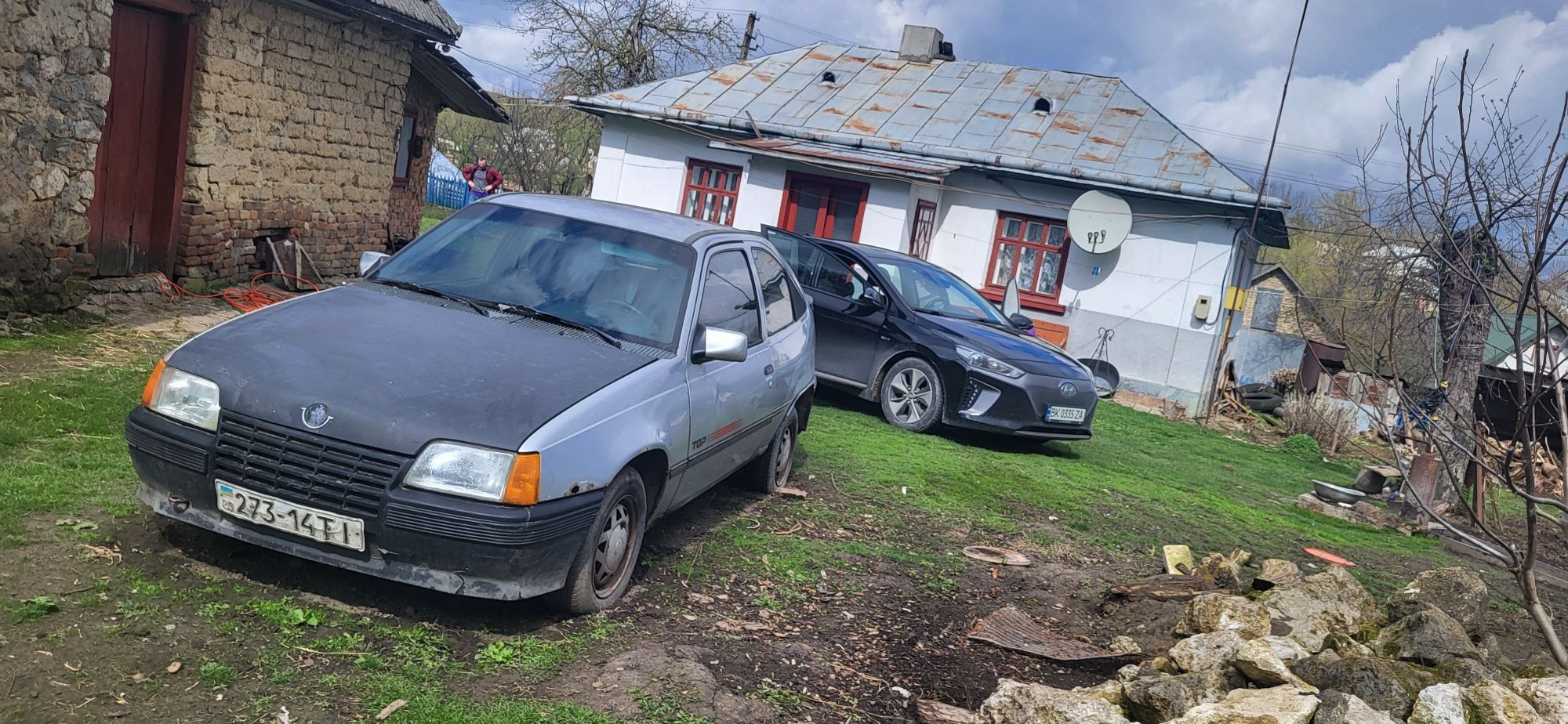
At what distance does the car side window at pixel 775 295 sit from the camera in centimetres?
632

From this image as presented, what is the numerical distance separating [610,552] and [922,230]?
51.9 ft

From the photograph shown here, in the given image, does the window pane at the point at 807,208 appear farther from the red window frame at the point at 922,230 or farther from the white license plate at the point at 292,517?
the white license plate at the point at 292,517

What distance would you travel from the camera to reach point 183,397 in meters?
3.99

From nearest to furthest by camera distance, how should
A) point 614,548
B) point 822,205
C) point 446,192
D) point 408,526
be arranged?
point 408,526, point 614,548, point 822,205, point 446,192

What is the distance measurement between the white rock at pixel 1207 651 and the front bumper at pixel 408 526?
2421 millimetres

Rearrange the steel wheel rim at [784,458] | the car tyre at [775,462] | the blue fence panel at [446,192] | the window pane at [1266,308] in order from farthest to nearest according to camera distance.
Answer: the window pane at [1266,308], the blue fence panel at [446,192], the steel wheel rim at [784,458], the car tyre at [775,462]

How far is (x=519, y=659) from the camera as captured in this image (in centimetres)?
383

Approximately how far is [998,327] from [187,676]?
830 centimetres

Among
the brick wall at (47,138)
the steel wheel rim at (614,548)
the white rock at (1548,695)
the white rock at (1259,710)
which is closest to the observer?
the white rock at (1259,710)

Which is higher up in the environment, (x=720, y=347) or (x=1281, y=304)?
(x=1281, y=304)

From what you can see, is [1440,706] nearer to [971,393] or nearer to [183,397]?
[183,397]

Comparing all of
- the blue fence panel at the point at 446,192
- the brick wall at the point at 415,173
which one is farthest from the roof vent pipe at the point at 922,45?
the blue fence panel at the point at 446,192

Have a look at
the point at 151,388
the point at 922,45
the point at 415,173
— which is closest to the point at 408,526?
the point at 151,388

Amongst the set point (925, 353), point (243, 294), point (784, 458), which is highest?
point (925, 353)
